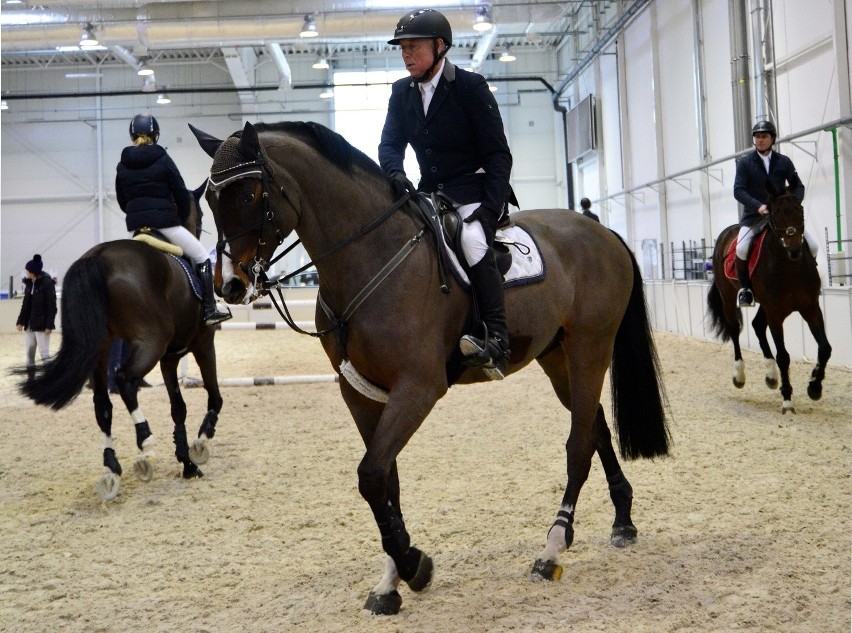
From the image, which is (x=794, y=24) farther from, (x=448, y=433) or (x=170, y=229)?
(x=170, y=229)

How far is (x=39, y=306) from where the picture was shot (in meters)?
13.2

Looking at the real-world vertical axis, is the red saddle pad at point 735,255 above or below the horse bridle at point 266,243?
above

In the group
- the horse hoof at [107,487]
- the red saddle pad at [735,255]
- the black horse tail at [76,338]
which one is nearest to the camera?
the black horse tail at [76,338]

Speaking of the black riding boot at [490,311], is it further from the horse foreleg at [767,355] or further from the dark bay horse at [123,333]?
the horse foreleg at [767,355]

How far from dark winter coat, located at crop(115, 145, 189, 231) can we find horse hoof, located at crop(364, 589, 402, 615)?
4.08 metres

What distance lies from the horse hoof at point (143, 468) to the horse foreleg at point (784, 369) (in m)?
5.53

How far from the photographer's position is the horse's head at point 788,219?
7.60m

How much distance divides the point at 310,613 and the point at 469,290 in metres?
1.55

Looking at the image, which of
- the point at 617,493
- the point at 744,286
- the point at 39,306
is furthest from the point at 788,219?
the point at 39,306

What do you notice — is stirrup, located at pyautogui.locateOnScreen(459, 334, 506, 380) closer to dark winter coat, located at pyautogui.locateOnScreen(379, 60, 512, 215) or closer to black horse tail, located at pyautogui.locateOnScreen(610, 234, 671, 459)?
dark winter coat, located at pyautogui.locateOnScreen(379, 60, 512, 215)

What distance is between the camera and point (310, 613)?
3416 millimetres

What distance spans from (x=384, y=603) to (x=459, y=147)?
2098mm

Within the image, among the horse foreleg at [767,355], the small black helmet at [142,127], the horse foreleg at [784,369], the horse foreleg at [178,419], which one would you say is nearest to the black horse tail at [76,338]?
the horse foreleg at [178,419]

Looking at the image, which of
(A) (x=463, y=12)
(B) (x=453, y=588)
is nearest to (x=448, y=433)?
(B) (x=453, y=588)
